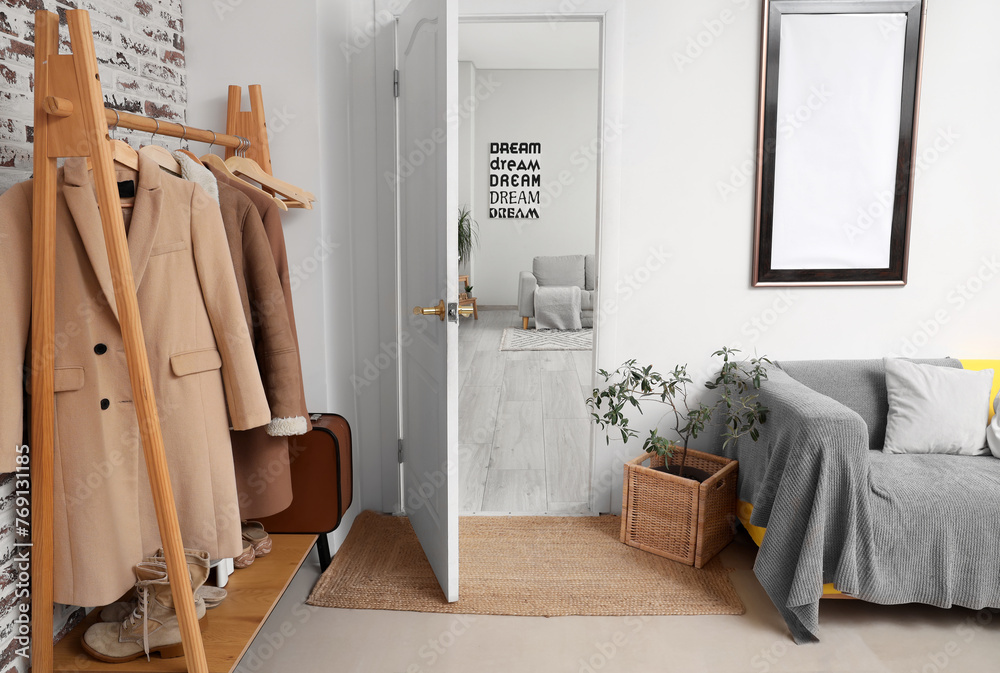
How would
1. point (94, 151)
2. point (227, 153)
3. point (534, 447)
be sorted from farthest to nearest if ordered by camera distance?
point (534, 447) < point (227, 153) < point (94, 151)

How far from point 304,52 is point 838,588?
2402 mm

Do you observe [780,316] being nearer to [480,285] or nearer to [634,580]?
[634,580]

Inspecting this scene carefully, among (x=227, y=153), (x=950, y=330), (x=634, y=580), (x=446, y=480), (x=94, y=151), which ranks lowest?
(x=634, y=580)

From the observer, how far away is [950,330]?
2.88m

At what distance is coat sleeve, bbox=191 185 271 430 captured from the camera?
165 cm

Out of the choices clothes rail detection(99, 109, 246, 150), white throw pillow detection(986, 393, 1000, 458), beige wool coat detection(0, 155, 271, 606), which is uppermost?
clothes rail detection(99, 109, 246, 150)

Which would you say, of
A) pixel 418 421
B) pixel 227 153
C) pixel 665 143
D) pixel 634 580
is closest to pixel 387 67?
pixel 227 153

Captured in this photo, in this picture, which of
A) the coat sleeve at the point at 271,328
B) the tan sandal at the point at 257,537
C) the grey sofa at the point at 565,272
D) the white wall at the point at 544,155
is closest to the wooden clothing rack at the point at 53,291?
the coat sleeve at the point at 271,328

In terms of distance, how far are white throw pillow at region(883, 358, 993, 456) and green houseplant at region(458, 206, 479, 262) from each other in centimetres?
531

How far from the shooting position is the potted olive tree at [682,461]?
2.53 metres

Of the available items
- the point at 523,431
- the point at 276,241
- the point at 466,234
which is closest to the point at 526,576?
the point at 276,241

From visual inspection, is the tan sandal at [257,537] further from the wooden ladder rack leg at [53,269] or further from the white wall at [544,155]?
the white wall at [544,155]

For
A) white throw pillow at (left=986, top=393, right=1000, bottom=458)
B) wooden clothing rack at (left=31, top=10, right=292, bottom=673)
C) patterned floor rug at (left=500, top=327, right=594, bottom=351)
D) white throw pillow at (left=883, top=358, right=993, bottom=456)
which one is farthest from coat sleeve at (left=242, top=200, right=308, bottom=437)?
patterned floor rug at (left=500, top=327, right=594, bottom=351)

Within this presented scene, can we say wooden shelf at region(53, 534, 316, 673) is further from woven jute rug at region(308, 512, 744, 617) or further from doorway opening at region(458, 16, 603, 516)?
doorway opening at region(458, 16, 603, 516)
